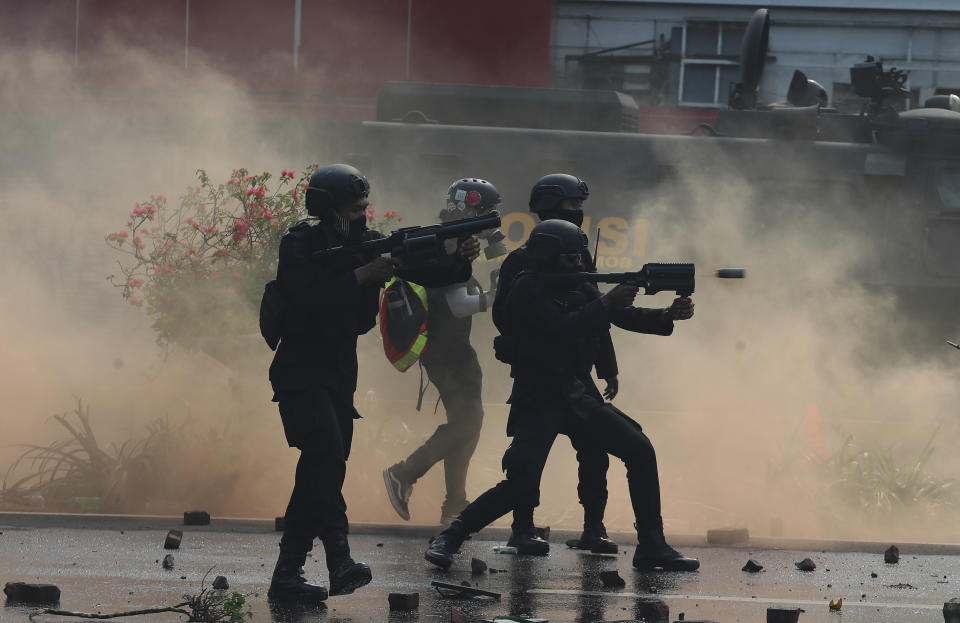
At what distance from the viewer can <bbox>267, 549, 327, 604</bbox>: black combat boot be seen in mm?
5207

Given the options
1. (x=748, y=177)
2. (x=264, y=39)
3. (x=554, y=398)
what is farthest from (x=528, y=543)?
(x=264, y=39)

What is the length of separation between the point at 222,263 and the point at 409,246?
4.73 m

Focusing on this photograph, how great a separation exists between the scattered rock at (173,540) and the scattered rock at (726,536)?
2.57 m

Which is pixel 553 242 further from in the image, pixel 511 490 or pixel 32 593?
pixel 32 593

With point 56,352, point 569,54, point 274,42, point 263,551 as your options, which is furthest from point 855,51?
point 263,551

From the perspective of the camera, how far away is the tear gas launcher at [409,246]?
541 cm

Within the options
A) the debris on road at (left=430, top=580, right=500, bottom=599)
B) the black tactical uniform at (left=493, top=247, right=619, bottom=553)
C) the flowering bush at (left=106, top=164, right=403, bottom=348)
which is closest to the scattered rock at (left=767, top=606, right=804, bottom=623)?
the debris on road at (left=430, top=580, right=500, bottom=599)

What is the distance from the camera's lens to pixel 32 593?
5000mm

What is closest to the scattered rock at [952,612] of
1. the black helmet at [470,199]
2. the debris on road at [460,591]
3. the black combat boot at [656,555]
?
the black combat boot at [656,555]

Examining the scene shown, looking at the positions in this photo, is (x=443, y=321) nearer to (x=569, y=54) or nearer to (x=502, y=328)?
(x=502, y=328)

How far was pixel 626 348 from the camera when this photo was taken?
1026 cm

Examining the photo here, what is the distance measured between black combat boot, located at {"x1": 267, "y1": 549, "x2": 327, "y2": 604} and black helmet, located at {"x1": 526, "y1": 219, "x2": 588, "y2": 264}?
1724mm

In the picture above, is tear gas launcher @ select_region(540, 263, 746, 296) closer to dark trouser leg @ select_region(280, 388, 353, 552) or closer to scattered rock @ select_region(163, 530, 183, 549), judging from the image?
dark trouser leg @ select_region(280, 388, 353, 552)

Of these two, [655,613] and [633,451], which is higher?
[633,451]
